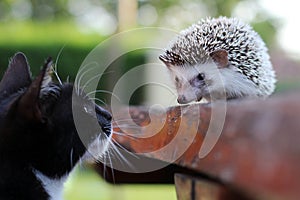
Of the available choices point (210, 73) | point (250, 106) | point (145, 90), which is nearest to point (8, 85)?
point (210, 73)

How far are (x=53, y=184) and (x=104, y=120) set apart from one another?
9.8 inches

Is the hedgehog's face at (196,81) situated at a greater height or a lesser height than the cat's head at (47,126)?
greater

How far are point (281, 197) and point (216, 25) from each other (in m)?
1.49

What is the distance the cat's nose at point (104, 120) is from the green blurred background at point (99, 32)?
0.19 metres

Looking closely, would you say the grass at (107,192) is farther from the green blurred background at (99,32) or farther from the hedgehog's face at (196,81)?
the hedgehog's face at (196,81)

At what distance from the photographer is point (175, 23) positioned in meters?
14.6

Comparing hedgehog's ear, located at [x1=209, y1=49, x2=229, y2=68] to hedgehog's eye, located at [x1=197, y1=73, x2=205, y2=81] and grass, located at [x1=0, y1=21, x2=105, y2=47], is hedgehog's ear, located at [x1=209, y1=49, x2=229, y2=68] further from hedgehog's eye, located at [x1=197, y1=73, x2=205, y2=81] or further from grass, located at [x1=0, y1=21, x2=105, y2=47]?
grass, located at [x1=0, y1=21, x2=105, y2=47]

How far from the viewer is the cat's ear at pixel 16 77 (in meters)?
1.68

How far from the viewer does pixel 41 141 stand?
1435mm

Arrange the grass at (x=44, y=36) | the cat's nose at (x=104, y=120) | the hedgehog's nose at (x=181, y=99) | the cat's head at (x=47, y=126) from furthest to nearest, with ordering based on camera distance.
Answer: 1. the grass at (x=44, y=36)
2. the hedgehog's nose at (x=181, y=99)
3. the cat's nose at (x=104, y=120)
4. the cat's head at (x=47, y=126)

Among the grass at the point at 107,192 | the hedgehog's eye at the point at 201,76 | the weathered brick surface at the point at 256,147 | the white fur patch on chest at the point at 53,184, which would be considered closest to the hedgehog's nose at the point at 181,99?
the hedgehog's eye at the point at 201,76

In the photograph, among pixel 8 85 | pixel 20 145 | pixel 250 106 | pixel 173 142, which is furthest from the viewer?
pixel 8 85

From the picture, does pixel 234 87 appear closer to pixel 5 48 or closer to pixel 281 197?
pixel 281 197

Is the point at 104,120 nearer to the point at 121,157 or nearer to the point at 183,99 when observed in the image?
the point at 121,157
